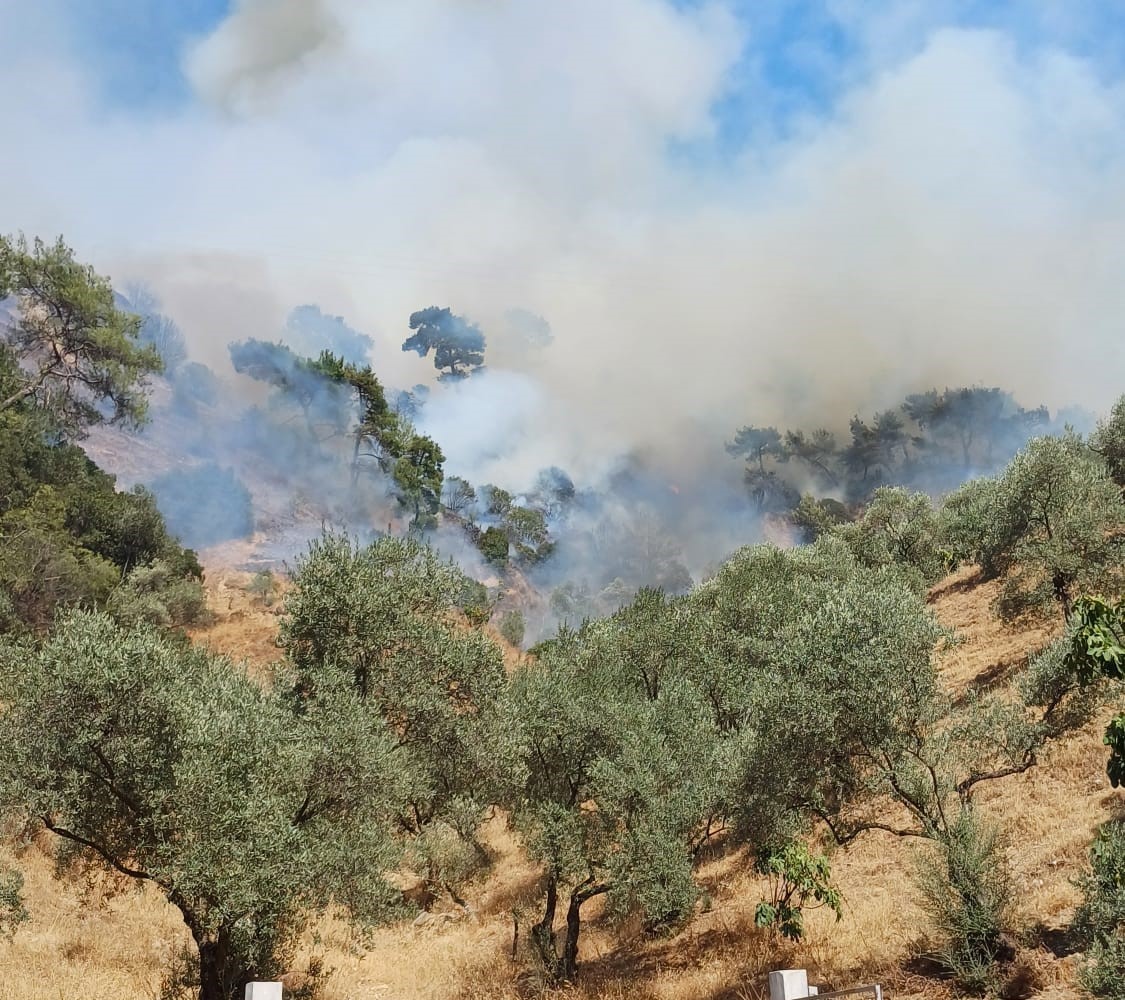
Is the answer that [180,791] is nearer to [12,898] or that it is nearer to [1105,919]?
[12,898]

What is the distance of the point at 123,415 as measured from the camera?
228ft

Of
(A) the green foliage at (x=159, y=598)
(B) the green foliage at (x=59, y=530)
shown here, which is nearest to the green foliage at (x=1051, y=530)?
(A) the green foliage at (x=159, y=598)

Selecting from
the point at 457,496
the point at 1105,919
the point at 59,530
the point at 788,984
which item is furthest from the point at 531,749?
the point at 457,496

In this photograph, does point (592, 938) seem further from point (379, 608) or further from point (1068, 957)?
point (1068, 957)

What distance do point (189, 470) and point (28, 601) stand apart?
221 ft

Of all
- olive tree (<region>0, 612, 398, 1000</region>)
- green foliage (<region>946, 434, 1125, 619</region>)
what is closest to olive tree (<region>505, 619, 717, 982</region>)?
olive tree (<region>0, 612, 398, 1000</region>)

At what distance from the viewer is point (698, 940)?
27.2m

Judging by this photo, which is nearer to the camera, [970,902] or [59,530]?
[970,902]

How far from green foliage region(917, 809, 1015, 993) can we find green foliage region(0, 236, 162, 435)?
68028mm

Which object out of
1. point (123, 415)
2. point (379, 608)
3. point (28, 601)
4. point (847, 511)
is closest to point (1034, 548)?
point (379, 608)

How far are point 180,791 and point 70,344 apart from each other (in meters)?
63.0

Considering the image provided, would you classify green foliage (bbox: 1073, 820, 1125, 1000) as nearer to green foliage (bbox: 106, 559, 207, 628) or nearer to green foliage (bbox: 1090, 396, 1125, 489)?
green foliage (bbox: 1090, 396, 1125, 489)

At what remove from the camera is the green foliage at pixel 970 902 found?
18547 millimetres

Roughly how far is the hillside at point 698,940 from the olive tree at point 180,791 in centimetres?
270
